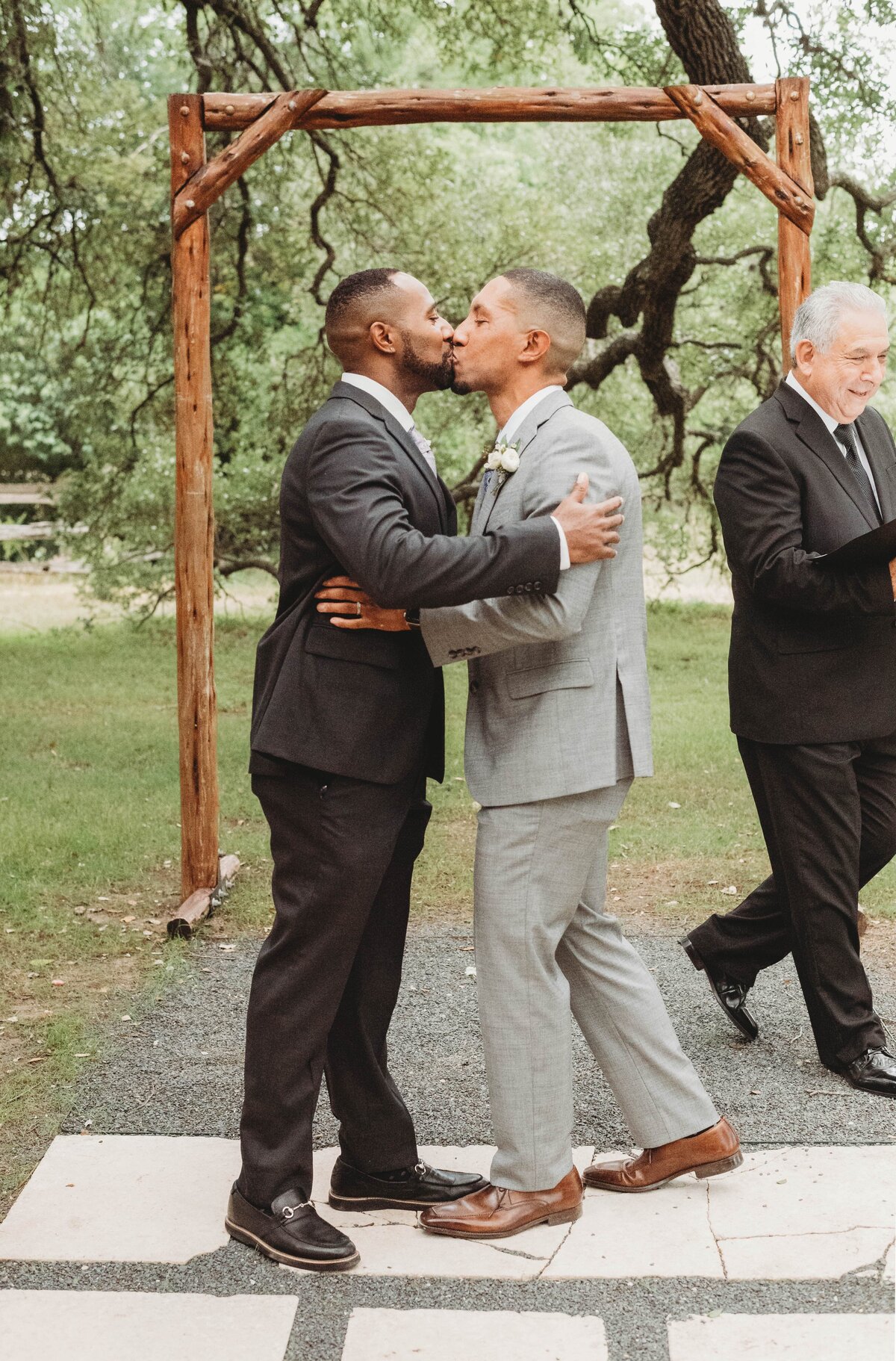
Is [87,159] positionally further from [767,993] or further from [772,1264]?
[772,1264]

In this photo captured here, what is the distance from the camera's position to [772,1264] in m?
3.06

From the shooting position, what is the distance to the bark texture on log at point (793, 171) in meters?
5.53

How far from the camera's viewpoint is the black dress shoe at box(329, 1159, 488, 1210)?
3.39m

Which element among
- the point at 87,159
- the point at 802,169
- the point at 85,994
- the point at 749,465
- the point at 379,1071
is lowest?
the point at 85,994

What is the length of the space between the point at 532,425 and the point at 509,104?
2.87 metres

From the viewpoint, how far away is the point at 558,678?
3.12 meters

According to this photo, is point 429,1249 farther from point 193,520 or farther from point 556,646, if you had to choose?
point 193,520

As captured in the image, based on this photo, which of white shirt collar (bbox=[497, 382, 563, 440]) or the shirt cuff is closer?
the shirt cuff

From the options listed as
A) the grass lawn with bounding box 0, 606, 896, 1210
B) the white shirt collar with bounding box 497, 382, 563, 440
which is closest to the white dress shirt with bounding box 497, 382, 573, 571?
the white shirt collar with bounding box 497, 382, 563, 440

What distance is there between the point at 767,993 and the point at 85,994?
2.29m

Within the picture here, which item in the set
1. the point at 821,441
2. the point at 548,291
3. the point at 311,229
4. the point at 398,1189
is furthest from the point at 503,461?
the point at 311,229

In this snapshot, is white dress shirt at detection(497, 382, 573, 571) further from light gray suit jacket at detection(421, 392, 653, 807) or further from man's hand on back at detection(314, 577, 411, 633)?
man's hand on back at detection(314, 577, 411, 633)

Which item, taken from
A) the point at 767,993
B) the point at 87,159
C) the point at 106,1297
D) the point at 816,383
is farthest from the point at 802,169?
the point at 87,159

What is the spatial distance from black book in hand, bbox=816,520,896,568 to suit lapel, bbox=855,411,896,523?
377mm
